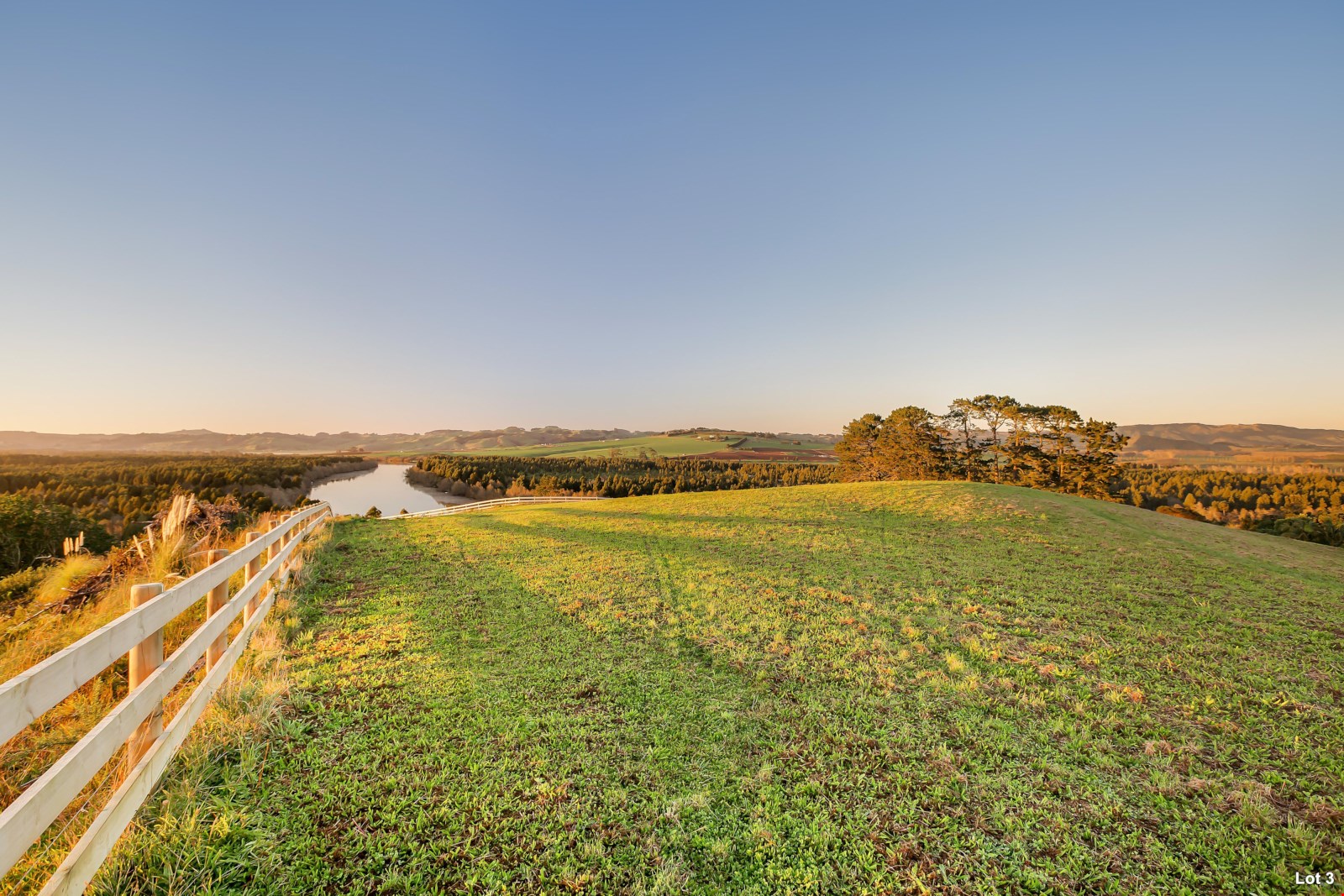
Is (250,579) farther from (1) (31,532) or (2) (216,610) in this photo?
(1) (31,532)

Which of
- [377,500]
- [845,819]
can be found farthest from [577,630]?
[377,500]

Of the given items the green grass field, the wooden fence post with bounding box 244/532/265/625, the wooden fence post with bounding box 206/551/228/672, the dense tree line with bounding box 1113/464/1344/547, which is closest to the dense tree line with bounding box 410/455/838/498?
the dense tree line with bounding box 1113/464/1344/547

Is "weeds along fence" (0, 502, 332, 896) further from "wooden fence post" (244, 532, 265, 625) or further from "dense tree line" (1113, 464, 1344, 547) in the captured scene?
"dense tree line" (1113, 464, 1344, 547)

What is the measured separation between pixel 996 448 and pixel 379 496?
75.1 meters

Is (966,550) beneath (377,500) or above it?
above

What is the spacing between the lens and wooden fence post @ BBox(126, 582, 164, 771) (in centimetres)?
279

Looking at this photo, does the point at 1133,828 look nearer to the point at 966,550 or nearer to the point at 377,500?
the point at 966,550

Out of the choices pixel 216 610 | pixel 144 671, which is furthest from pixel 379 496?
pixel 144 671

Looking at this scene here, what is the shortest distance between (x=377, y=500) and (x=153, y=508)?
34.5 meters

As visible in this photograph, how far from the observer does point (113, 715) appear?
2285mm

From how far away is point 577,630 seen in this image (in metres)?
6.00

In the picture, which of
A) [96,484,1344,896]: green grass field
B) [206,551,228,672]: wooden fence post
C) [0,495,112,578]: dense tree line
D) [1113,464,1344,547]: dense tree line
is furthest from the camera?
[1113,464,1344,547]: dense tree line

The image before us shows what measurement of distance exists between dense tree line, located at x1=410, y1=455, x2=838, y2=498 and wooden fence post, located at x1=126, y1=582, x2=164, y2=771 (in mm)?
46292

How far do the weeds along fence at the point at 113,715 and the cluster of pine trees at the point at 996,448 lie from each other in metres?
46.3
